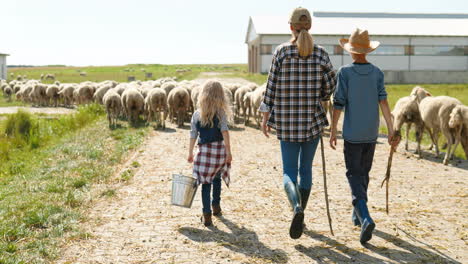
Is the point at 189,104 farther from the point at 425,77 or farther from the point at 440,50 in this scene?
the point at 440,50

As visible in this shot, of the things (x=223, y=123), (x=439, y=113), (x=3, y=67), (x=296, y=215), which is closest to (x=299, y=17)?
(x=223, y=123)

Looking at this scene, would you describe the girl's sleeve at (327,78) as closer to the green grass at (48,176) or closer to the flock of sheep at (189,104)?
the flock of sheep at (189,104)

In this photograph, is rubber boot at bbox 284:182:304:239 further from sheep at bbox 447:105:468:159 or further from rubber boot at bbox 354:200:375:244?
sheep at bbox 447:105:468:159

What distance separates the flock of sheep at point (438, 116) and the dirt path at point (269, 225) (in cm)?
125

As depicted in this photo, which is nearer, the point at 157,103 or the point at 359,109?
the point at 359,109

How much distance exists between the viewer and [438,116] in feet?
37.1

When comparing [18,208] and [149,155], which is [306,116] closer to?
[18,208]

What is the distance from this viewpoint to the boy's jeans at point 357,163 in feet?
18.9

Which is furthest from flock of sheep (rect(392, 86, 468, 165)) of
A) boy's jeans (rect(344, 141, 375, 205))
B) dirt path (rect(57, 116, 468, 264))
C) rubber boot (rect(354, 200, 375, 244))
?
rubber boot (rect(354, 200, 375, 244))

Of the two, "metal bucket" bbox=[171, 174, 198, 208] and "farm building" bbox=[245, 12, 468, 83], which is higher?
"farm building" bbox=[245, 12, 468, 83]

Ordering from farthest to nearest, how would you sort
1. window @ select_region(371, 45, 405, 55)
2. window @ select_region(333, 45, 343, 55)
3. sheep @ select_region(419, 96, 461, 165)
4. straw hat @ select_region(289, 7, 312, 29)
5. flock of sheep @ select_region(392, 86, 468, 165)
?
1. window @ select_region(371, 45, 405, 55)
2. window @ select_region(333, 45, 343, 55)
3. sheep @ select_region(419, 96, 461, 165)
4. flock of sheep @ select_region(392, 86, 468, 165)
5. straw hat @ select_region(289, 7, 312, 29)

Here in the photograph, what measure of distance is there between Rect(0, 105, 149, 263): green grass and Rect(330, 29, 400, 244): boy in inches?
127

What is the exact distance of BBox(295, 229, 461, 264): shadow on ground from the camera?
17.3ft

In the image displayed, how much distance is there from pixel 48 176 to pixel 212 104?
4.80 meters
